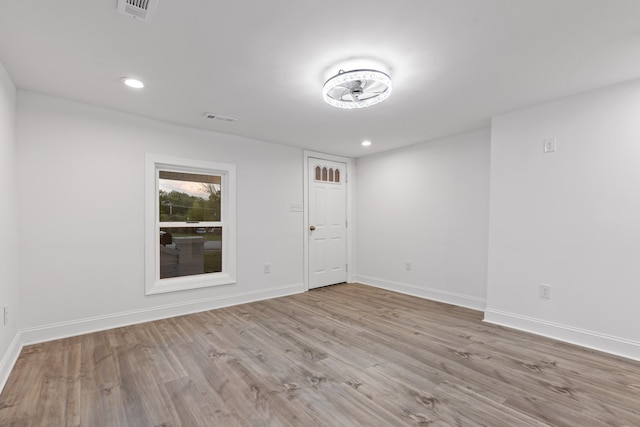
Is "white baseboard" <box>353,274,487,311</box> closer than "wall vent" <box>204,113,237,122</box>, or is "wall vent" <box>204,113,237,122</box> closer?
"wall vent" <box>204,113,237,122</box>

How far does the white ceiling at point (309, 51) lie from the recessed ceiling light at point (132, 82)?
69 millimetres

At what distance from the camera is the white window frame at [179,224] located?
3344 millimetres

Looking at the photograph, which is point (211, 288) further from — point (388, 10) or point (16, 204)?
point (388, 10)

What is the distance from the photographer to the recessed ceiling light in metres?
2.44

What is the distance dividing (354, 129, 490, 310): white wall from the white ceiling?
1.05 meters

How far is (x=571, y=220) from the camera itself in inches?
109

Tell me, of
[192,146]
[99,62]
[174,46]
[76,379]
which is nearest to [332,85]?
[174,46]

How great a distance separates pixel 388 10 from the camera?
5.32 feet

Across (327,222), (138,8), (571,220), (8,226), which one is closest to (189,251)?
(8,226)

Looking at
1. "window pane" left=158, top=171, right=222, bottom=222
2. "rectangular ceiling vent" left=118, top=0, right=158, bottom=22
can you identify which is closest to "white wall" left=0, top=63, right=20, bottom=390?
"window pane" left=158, top=171, right=222, bottom=222

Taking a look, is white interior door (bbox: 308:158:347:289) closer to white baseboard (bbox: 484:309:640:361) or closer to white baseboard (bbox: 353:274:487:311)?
white baseboard (bbox: 353:274:487:311)

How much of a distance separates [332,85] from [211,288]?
2911mm

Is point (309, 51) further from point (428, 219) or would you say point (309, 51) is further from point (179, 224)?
point (428, 219)

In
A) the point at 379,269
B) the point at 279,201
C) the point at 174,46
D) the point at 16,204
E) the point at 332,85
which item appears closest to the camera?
the point at 174,46
